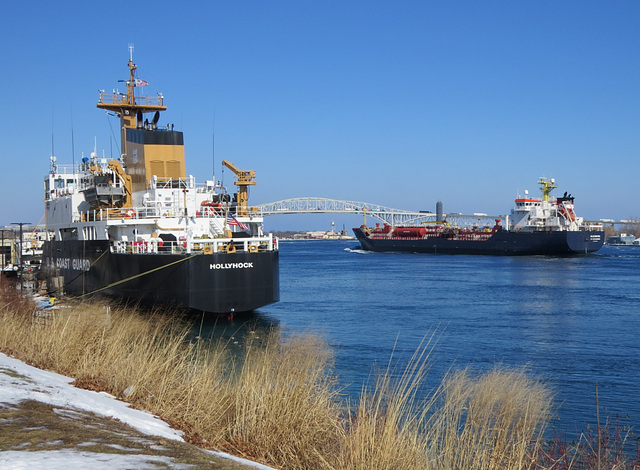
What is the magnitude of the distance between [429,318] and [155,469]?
68.4ft

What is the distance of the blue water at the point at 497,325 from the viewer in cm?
1453

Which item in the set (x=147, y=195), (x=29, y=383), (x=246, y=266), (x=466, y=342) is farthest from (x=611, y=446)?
(x=147, y=195)

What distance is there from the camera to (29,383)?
25.5 ft

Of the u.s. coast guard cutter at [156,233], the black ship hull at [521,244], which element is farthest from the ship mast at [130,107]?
the black ship hull at [521,244]

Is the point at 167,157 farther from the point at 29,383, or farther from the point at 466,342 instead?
the point at 29,383

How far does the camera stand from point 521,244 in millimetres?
73688

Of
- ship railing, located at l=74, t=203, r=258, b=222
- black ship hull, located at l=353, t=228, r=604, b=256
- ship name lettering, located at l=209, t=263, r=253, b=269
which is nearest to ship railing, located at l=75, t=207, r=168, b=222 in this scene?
ship railing, located at l=74, t=203, r=258, b=222

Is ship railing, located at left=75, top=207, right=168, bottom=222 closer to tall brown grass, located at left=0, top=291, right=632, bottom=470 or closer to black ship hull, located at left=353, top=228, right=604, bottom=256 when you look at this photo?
tall brown grass, located at left=0, top=291, right=632, bottom=470

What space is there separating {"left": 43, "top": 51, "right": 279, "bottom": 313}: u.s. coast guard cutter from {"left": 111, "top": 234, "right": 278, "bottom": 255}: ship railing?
0.11 ft

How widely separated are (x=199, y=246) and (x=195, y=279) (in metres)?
1.40

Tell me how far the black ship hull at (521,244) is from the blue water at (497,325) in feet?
84.9

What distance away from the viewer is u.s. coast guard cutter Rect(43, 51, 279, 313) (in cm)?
2148

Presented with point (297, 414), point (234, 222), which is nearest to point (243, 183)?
point (234, 222)

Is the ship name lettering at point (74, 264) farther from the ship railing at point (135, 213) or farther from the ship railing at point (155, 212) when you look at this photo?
the ship railing at point (155, 212)
